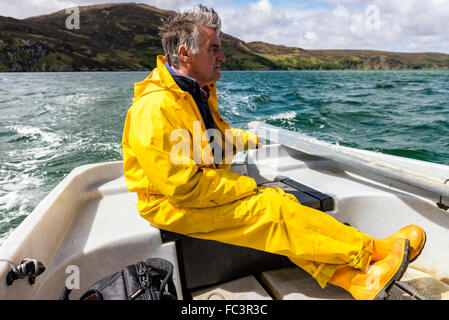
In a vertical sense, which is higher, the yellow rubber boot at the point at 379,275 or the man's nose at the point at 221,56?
the man's nose at the point at 221,56

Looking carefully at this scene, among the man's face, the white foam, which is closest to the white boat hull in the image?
the man's face

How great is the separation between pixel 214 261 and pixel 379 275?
982 mm

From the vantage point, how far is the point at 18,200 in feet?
→ 13.4

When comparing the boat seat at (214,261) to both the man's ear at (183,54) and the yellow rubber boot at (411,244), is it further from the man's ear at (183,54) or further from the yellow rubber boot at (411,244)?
the man's ear at (183,54)

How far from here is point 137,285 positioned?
1.31 m

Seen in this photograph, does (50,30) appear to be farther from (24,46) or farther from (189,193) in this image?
(189,193)

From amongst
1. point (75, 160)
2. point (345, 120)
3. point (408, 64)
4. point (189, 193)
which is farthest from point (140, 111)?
point (408, 64)

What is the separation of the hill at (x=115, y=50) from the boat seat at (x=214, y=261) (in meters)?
30.5

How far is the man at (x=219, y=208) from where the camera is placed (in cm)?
142

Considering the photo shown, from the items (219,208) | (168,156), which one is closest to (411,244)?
(219,208)

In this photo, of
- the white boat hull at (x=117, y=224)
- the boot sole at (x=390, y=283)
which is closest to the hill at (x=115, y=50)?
the white boat hull at (x=117, y=224)

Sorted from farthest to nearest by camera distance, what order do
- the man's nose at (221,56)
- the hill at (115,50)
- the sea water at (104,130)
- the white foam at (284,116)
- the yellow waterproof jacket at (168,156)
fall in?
1. the hill at (115,50)
2. the white foam at (284,116)
3. the sea water at (104,130)
4. the man's nose at (221,56)
5. the yellow waterproof jacket at (168,156)
